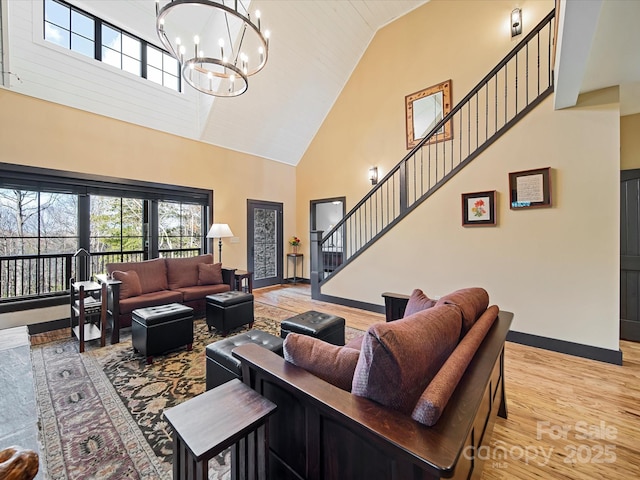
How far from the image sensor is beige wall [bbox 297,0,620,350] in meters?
2.62

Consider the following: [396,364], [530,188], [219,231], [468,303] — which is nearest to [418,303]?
[468,303]

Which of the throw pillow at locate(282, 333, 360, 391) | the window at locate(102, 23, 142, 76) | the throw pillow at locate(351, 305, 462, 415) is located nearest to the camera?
the throw pillow at locate(351, 305, 462, 415)

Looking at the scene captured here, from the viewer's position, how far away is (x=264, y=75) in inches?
196

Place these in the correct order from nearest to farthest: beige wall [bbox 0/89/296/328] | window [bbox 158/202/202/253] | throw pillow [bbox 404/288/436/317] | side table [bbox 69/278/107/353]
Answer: throw pillow [bbox 404/288/436/317] < side table [bbox 69/278/107/353] < beige wall [bbox 0/89/296/328] < window [bbox 158/202/202/253]

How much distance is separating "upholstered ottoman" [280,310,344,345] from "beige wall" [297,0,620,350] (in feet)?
5.47

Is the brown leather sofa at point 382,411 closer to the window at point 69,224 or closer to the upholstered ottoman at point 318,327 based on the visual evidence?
the upholstered ottoman at point 318,327

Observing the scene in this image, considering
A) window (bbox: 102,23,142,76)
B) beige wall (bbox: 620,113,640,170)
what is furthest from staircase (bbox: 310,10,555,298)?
window (bbox: 102,23,142,76)

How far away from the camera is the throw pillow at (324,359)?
1.12 metres

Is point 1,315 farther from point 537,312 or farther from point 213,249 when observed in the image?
point 537,312

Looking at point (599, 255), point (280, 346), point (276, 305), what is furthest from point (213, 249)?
point (599, 255)

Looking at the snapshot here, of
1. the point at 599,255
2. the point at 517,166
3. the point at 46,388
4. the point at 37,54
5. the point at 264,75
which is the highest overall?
the point at 264,75

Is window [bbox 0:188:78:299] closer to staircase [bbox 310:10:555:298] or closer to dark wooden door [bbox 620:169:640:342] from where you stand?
staircase [bbox 310:10:555:298]

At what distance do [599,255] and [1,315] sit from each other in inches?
266

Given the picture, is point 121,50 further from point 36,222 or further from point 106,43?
point 36,222
